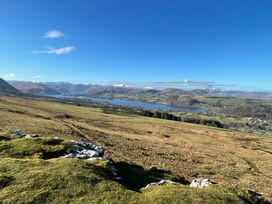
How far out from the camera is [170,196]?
53.6 ft

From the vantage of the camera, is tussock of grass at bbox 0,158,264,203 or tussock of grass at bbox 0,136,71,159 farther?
tussock of grass at bbox 0,136,71,159

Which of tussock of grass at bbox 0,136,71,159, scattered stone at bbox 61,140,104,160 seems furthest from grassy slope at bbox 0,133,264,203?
tussock of grass at bbox 0,136,71,159

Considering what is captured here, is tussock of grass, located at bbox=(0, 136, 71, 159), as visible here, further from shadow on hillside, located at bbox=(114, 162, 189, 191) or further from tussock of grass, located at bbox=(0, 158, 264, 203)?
shadow on hillside, located at bbox=(114, 162, 189, 191)

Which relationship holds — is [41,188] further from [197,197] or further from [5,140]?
[5,140]

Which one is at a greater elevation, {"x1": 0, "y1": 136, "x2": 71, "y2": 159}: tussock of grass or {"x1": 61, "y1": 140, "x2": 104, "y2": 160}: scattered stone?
{"x1": 0, "y1": 136, "x2": 71, "y2": 159}: tussock of grass

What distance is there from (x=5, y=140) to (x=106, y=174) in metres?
13.2

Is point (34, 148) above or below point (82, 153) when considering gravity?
above

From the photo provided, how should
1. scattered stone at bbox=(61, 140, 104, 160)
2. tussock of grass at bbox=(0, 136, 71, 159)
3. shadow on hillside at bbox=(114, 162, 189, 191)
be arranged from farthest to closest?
scattered stone at bbox=(61, 140, 104, 160), tussock of grass at bbox=(0, 136, 71, 159), shadow on hillside at bbox=(114, 162, 189, 191)

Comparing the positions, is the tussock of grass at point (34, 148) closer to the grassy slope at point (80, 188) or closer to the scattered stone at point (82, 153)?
the scattered stone at point (82, 153)

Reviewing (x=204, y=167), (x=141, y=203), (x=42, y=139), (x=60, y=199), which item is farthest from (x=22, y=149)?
(x=204, y=167)

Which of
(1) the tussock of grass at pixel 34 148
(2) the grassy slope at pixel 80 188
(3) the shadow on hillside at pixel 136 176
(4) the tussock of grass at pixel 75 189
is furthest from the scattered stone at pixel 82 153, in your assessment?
(4) the tussock of grass at pixel 75 189

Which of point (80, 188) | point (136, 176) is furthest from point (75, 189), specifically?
point (136, 176)

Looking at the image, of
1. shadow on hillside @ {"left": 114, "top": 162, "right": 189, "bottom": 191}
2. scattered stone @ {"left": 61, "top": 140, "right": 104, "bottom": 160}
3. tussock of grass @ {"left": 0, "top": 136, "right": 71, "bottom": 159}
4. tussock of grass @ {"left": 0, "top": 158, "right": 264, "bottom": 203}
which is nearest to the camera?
tussock of grass @ {"left": 0, "top": 158, "right": 264, "bottom": 203}

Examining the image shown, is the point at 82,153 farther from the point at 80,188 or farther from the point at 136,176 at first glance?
the point at 80,188
